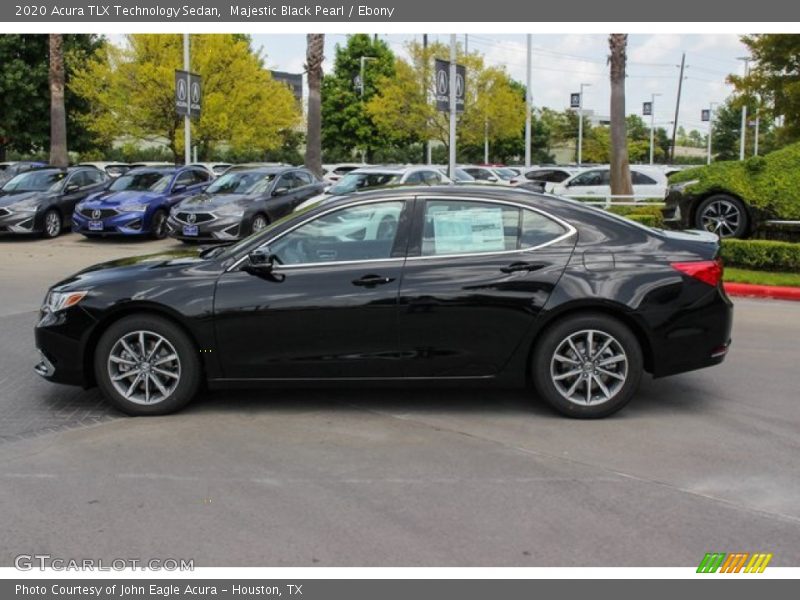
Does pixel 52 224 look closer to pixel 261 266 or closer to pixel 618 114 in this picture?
pixel 618 114

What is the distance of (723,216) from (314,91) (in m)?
16.2

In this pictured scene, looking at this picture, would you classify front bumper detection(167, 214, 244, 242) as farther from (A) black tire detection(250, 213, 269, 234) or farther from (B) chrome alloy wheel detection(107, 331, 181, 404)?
(B) chrome alloy wheel detection(107, 331, 181, 404)

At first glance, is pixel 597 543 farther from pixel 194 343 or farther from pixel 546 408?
pixel 194 343

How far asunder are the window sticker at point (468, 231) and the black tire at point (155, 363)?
1.88 m

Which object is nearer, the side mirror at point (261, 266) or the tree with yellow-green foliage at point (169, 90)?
the side mirror at point (261, 266)

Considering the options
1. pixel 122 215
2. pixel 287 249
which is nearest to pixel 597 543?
pixel 287 249

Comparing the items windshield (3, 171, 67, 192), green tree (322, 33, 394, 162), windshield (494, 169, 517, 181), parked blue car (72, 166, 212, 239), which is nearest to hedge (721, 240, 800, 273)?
parked blue car (72, 166, 212, 239)

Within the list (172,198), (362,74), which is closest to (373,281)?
(172,198)

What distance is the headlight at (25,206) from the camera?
19.6 meters

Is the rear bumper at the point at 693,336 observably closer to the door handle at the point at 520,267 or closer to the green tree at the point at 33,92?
the door handle at the point at 520,267

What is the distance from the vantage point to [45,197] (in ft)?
66.7

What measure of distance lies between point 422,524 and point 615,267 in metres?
2.56

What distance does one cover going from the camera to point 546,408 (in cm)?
646

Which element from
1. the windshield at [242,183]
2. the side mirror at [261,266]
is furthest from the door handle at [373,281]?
the windshield at [242,183]
